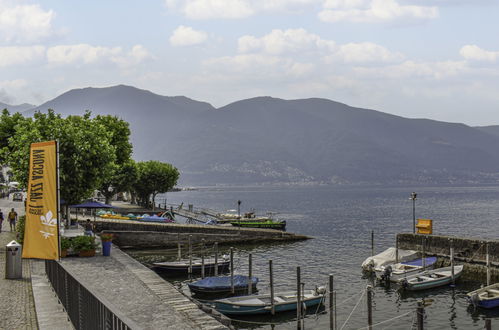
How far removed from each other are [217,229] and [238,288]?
29452 millimetres

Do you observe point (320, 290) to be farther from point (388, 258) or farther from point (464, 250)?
point (464, 250)

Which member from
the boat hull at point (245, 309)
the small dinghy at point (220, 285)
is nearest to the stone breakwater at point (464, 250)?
the small dinghy at point (220, 285)

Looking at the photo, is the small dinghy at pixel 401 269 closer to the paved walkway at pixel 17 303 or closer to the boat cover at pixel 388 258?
the boat cover at pixel 388 258

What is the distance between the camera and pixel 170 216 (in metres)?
83.1

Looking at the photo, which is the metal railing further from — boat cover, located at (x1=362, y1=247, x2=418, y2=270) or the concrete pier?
boat cover, located at (x1=362, y1=247, x2=418, y2=270)

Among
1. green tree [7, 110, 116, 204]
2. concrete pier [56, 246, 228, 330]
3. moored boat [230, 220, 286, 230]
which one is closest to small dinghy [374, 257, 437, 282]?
concrete pier [56, 246, 228, 330]

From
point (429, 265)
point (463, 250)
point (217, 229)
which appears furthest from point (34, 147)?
point (217, 229)

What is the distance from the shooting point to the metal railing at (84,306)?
8.83 meters

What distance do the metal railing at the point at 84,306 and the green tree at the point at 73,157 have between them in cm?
2006

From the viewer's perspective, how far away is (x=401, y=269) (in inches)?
1666

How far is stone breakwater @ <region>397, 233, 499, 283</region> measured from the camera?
41.2m

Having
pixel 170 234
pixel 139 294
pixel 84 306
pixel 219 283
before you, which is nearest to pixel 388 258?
pixel 219 283

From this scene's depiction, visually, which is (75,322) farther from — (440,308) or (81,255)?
(440,308)

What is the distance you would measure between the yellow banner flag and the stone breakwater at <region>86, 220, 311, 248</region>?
33.0 meters
